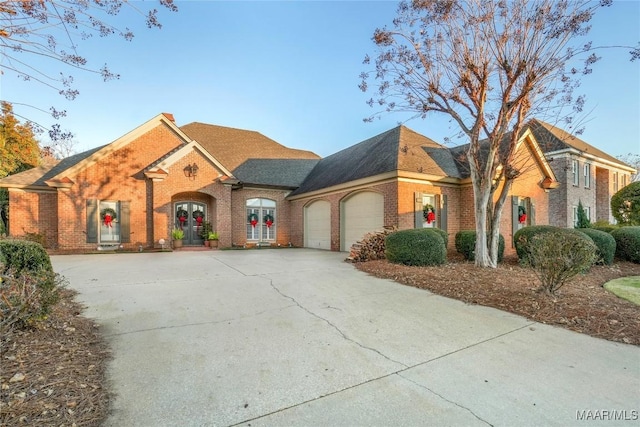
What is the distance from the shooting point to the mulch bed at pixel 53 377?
2088 mm

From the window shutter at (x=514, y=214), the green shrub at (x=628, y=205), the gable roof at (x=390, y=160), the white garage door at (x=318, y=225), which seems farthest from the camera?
the white garage door at (x=318, y=225)

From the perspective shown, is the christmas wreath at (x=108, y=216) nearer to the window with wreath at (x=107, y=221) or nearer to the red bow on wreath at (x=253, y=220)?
the window with wreath at (x=107, y=221)

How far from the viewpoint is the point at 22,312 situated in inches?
122

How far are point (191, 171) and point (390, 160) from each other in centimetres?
964

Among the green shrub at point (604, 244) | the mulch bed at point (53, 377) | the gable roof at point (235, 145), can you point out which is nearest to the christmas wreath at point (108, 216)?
the gable roof at point (235, 145)

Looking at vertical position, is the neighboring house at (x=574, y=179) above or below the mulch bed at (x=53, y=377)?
above

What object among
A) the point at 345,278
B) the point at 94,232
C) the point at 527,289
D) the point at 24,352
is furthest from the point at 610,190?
the point at 94,232

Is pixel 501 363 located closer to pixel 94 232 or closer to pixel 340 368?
pixel 340 368

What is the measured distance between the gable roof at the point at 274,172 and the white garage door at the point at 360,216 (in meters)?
5.45

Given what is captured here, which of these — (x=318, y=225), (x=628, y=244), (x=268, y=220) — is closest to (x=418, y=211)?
(x=318, y=225)

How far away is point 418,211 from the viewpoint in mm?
11719

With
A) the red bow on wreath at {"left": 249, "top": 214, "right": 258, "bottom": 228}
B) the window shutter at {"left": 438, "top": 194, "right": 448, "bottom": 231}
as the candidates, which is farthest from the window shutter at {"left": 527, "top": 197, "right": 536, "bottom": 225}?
the red bow on wreath at {"left": 249, "top": 214, "right": 258, "bottom": 228}

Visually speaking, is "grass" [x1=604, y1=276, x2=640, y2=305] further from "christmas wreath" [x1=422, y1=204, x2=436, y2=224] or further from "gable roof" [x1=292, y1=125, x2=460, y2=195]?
"gable roof" [x1=292, y1=125, x2=460, y2=195]

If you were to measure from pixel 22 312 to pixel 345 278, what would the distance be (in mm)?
5590
